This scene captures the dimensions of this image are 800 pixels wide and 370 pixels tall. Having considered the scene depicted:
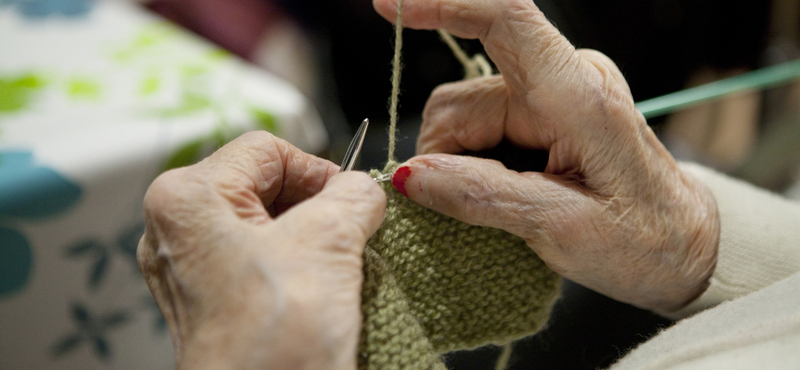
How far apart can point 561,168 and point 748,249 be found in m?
0.41

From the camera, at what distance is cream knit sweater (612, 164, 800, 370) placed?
500 mm

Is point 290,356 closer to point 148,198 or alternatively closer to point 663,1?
point 148,198

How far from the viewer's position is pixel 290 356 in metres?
0.44

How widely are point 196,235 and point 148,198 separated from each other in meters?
0.09

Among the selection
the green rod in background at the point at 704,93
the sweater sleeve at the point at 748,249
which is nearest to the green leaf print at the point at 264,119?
the green rod in background at the point at 704,93

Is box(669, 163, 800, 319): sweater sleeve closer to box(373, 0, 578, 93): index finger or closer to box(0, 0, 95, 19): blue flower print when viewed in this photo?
box(373, 0, 578, 93): index finger

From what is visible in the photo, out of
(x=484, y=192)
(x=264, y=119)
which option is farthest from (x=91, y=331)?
(x=484, y=192)

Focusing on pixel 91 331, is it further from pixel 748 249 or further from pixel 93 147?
pixel 748 249

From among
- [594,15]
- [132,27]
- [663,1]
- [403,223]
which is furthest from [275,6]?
[403,223]

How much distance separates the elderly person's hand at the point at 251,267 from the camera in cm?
44

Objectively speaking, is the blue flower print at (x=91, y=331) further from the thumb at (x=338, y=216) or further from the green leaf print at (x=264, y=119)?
the thumb at (x=338, y=216)

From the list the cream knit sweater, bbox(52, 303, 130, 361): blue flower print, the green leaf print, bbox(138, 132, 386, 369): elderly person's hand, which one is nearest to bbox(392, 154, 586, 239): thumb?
bbox(138, 132, 386, 369): elderly person's hand

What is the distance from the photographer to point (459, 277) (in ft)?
2.27

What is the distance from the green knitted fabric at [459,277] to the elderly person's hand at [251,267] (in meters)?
0.12
